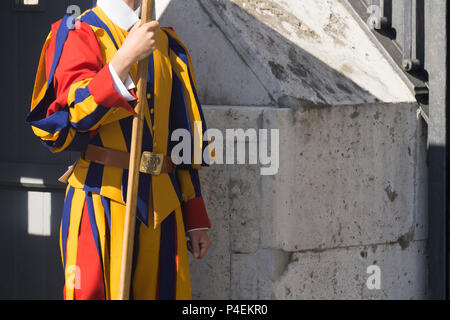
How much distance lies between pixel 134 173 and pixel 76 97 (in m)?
0.32

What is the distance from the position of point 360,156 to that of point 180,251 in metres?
1.16

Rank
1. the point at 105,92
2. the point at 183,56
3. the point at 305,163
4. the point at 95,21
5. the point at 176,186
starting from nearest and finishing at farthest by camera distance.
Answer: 1. the point at 105,92
2. the point at 95,21
3. the point at 176,186
4. the point at 183,56
5. the point at 305,163

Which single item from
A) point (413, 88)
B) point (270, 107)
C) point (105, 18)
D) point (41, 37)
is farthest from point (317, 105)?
point (41, 37)

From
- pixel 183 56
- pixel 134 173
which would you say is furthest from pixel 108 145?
pixel 183 56

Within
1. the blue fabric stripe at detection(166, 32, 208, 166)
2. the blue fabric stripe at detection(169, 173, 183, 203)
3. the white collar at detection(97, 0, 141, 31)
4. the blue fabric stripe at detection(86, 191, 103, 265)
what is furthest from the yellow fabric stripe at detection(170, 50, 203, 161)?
the blue fabric stripe at detection(86, 191, 103, 265)

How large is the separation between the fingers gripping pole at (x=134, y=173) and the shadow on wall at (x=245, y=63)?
94cm

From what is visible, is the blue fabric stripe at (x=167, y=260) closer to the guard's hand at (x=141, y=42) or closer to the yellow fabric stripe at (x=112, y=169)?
the yellow fabric stripe at (x=112, y=169)

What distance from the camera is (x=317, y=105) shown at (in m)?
3.74

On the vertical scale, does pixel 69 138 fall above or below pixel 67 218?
above

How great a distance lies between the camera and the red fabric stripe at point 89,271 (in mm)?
2961

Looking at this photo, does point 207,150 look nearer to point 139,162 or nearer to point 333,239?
point 139,162

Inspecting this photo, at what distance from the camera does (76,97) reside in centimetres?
283

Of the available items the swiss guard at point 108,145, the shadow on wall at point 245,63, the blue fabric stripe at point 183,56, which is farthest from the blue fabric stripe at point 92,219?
the shadow on wall at point 245,63

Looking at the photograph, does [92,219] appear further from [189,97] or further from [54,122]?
[189,97]
